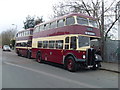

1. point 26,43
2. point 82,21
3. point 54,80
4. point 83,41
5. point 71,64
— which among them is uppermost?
point 82,21

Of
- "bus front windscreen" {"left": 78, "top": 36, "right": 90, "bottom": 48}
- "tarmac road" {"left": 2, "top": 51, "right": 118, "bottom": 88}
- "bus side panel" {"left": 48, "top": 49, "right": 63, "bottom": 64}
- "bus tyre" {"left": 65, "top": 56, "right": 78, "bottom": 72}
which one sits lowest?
"tarmac road" {"left": 2, "top": 51, "right": 118, "bottom": 88}

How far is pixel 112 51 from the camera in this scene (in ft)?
56.6

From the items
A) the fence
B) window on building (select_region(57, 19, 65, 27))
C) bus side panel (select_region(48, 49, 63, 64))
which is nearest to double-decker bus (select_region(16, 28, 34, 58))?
bus side panel (select_region(48, 49, 63, 64))

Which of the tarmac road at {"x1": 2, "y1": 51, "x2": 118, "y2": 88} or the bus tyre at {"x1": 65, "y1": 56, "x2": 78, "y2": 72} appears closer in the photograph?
the tarmac road at {"x1": 2, "y1": 51, "x2": 118, "y2": 88}

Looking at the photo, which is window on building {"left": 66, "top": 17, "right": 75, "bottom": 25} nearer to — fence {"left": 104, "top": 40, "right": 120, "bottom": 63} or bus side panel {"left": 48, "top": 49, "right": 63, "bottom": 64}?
bus side panel {"left": 48, "top": 49, "right": 63, "bottom": 64}

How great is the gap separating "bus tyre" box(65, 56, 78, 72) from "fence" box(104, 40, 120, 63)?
259 inches

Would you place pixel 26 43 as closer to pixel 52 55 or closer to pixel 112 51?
pixel 52 55

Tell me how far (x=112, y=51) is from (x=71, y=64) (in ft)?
23.3

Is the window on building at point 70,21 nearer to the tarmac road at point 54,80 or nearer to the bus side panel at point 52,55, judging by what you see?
the bus side panel at point 52,55

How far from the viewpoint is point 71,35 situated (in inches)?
480

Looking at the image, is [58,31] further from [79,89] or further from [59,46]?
[79,89]

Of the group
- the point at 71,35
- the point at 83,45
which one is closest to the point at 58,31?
the point at 71,35

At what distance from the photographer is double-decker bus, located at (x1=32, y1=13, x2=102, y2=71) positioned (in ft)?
38.5

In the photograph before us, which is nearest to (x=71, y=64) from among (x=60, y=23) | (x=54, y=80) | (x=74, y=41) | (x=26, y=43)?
(x=74, y=41)
